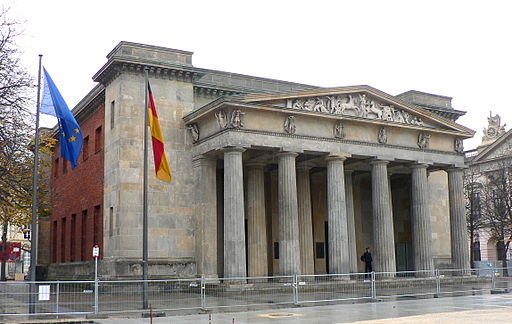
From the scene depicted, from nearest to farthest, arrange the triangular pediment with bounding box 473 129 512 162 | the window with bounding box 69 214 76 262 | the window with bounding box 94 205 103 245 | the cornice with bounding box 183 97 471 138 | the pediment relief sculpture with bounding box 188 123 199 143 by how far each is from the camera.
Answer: the cornice with bounding box 183 97 471 138
the pediment relief sculpture with bounding box 188 123 199 143
the window with bounding box 94 205 103 245
the window with bounding box 69 214 76 262
the triangular pediment with bounding box 473 129 512 162

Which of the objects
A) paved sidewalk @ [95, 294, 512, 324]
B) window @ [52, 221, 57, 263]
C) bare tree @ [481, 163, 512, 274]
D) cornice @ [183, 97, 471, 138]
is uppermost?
cornice @ [183, 97, 471, 138]

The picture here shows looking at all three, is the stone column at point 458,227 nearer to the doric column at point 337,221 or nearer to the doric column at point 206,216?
the doric column at point 337,221

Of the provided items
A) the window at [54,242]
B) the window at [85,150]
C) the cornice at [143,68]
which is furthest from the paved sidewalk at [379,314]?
the window at [54,242]

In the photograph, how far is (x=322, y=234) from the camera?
139 ft

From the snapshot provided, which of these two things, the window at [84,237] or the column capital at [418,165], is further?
the window at [84,237]

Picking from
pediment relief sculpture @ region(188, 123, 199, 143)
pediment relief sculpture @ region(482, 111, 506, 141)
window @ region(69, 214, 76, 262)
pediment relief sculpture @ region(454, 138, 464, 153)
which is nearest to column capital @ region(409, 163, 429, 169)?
pediment relief sculpture @ region(454, 138, 464, 153)

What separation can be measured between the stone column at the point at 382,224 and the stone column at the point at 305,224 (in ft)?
13.4

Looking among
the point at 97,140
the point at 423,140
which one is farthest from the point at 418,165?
the point at 97,140

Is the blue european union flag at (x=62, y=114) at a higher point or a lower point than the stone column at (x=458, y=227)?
higher

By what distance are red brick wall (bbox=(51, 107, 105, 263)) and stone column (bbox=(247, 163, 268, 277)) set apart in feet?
28.7

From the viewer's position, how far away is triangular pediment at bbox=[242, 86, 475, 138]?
32.8 metres

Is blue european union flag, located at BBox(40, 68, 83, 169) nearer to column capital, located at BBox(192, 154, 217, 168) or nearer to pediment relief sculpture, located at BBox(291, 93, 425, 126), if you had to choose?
column capital, located at BBox(192, 154, 217, 168)

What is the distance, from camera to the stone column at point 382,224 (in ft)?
115

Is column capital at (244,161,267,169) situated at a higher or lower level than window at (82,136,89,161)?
lower
